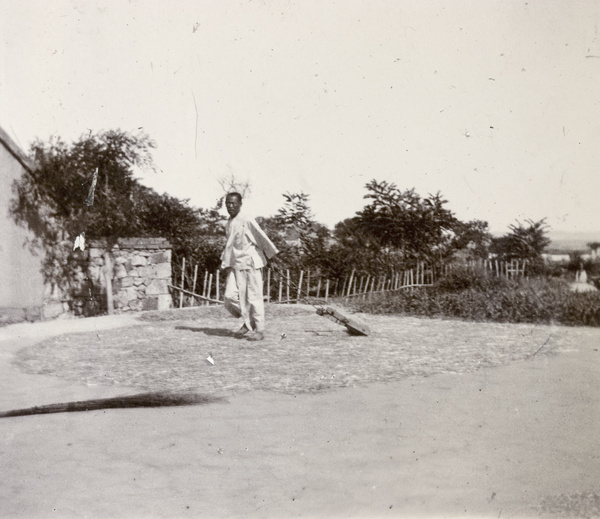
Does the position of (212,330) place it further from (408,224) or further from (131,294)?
(408,224)

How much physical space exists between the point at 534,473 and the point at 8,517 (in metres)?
2.45

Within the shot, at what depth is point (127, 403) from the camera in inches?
138

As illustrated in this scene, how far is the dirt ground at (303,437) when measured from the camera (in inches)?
102

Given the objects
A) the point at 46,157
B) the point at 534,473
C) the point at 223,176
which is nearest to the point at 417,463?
the point at 534,473

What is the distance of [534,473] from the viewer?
9.22 feet

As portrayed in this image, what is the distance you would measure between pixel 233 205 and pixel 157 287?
3.73 metres

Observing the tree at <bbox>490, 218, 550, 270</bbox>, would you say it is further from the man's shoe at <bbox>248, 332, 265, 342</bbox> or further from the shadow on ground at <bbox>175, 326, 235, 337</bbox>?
the shadow on ground at <bbox>175, 326, 235, 337</bbox>

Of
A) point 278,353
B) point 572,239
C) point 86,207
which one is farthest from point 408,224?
point 86,207

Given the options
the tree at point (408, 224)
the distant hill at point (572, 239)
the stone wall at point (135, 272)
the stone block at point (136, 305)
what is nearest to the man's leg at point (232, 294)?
the tree at point (408, 224)

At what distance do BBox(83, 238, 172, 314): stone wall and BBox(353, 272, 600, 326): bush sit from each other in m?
3.09

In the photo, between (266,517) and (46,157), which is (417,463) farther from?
(46,157)

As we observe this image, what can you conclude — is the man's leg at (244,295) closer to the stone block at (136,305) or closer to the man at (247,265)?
the man at (247,265)

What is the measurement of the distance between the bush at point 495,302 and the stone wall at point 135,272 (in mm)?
3090

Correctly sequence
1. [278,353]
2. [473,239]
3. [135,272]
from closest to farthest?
[278,353] < [473,239] < [135,272]
